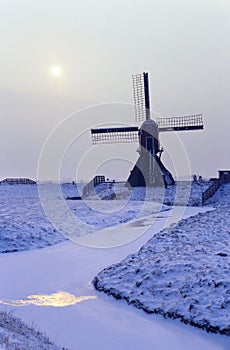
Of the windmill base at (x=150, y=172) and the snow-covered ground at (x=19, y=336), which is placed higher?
the windmill base at (x=150, y=172)

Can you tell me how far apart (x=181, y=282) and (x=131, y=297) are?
1.05 m

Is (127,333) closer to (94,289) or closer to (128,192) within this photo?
(94,289)

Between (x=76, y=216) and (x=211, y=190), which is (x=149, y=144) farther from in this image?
(x=76, y=216)

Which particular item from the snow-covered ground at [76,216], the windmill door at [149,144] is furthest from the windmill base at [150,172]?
the snow-covered ground at [76,216]

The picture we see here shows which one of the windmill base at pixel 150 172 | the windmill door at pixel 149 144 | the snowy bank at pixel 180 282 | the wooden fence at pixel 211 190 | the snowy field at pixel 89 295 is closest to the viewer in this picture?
the snowy field at pixel 89 295

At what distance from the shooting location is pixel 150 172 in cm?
3862

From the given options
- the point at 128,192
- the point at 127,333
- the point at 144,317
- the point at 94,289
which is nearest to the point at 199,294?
the point at 144,317

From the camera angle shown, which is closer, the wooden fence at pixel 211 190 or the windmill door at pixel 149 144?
the wooden fence at pixel 211 190

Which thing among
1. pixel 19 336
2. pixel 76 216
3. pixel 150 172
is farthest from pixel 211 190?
pixel 19 336

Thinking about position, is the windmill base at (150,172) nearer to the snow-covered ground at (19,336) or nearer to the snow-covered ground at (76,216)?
the snow-covered ground at (76,216)

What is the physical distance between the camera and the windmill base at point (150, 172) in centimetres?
3862

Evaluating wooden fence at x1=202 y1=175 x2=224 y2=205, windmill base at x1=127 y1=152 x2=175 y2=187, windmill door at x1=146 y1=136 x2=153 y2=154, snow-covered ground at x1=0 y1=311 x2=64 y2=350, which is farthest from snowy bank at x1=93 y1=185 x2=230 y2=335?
windmill door at x1=146 y1=136 x2=153 y2=154

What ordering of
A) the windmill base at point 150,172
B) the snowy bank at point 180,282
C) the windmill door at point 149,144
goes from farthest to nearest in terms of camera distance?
the windmill door at point 149,144 < the windmill base at point 150,172 < the snowy bank at point 180,282

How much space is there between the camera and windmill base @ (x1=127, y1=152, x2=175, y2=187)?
127ft
